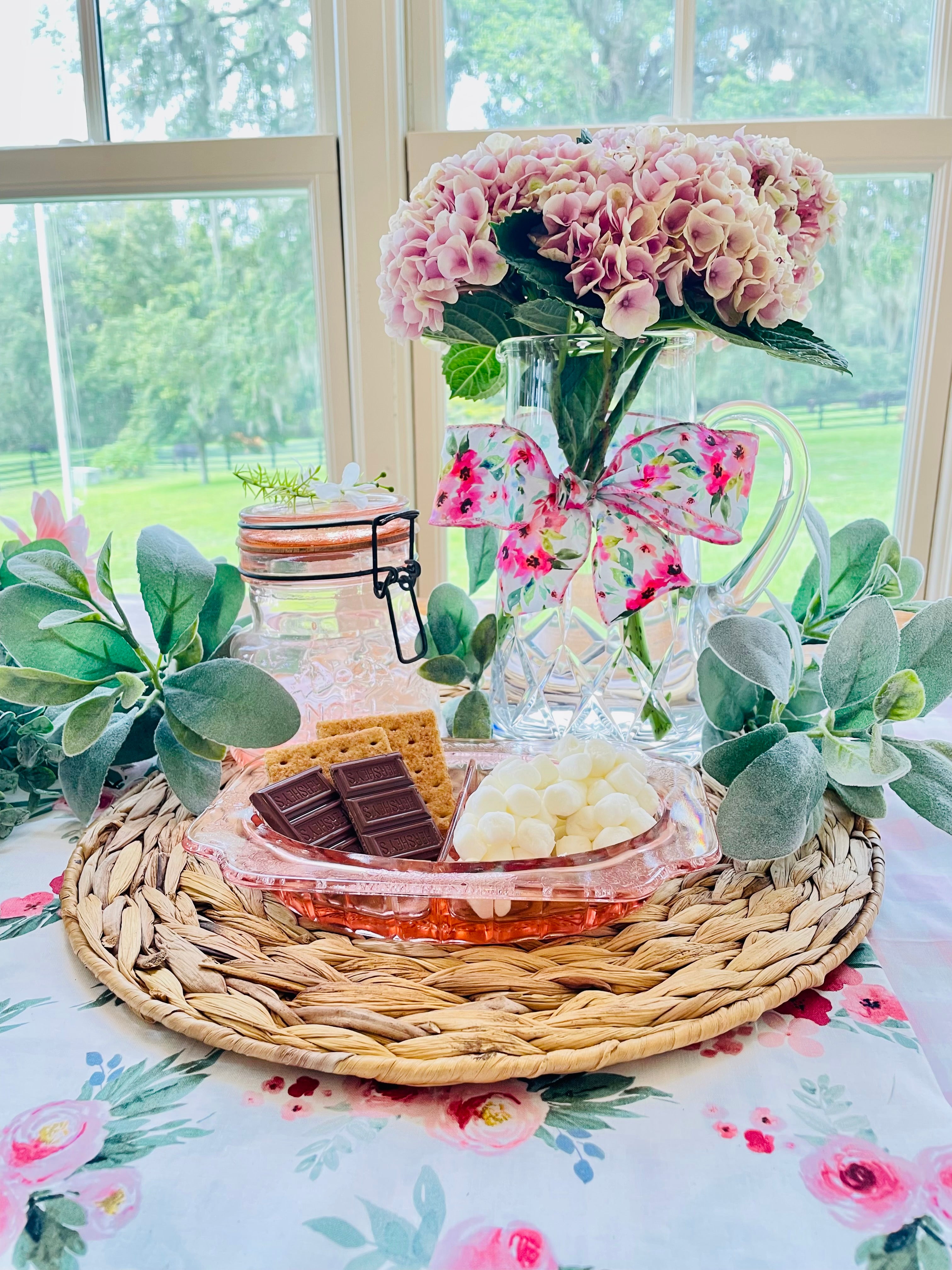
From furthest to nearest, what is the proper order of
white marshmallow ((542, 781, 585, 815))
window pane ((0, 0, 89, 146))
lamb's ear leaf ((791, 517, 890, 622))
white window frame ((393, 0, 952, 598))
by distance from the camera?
1. window pane ((0, 0, 89, 146))
2. white window frame ((393, 0, 952, 598))
3. lamb's ear leaf ((791, 517, 890, 622))
4. white marshmallow ((542, 781, 585, 815))

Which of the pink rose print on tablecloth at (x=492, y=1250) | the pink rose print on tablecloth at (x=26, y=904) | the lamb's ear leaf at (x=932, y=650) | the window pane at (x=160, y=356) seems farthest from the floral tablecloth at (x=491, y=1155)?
the window pane at (x=160, y=356)

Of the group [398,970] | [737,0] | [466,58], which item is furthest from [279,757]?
[737,0]

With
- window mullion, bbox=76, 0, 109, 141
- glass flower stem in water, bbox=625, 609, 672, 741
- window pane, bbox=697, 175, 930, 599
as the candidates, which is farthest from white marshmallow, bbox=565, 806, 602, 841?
window mullion, bbox=76, 0, 109, 141

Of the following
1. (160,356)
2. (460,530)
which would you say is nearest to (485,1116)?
(460,530)

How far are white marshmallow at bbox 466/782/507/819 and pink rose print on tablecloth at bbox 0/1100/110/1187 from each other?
0.25 metres

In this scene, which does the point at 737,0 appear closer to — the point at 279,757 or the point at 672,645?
the point at 672,645

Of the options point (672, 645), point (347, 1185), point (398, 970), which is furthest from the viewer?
point (672, 645)

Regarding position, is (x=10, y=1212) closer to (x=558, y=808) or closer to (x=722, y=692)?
(x=558, y=808)

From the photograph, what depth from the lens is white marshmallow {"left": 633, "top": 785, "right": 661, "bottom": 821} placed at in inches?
23.4

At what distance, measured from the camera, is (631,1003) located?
49 cm

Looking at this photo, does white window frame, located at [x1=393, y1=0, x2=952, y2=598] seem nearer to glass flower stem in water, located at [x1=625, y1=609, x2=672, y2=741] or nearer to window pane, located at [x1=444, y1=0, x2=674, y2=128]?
window pane, located at [x1=444, y1=0, x2=674, y2=128]

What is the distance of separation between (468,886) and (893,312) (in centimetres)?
116

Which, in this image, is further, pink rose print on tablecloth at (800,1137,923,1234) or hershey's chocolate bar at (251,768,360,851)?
A: hershey's chocolate bar at (251,768,360,851)

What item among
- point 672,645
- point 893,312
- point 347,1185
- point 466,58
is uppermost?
point 466,58
